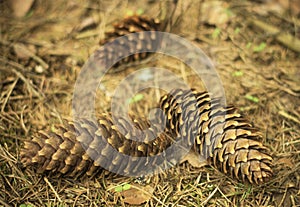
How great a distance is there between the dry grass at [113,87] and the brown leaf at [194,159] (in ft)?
0.11

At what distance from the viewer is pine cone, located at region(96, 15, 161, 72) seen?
2283 mm

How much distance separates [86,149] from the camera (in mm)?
1736

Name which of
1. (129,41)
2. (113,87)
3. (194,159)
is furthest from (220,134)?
(129,41)

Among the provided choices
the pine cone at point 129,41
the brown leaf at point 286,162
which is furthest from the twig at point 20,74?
the brown leaf at point 286,162

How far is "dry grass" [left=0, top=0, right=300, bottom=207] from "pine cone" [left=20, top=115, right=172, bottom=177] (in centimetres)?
10

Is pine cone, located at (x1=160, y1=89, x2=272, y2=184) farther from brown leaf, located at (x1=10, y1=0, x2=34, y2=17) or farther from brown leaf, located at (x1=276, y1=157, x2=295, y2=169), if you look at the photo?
brown leaf, located at (x1=10, y1=0, x2=34, y2=17)

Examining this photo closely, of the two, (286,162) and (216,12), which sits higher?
(216,12)

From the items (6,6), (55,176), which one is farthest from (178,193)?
(6,6)

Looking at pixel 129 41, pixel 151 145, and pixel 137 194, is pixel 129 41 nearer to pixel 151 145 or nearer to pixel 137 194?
pixel 151 145

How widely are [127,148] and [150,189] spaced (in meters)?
0.25

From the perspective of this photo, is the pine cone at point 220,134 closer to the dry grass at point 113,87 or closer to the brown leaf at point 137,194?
the dry grass at point 113,87

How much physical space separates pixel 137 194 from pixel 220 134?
52 cm

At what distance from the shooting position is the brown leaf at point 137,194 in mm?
1754

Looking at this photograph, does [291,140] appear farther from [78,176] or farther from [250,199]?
[78,176]
